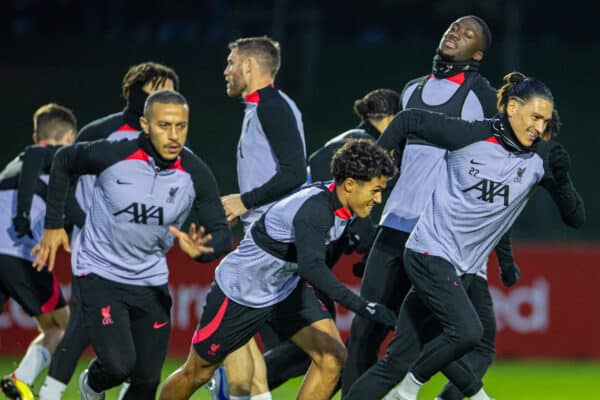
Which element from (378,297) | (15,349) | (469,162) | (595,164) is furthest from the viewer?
(595,164)

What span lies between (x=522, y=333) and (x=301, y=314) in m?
7.16

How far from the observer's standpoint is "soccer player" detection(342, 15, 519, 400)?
7.54 m

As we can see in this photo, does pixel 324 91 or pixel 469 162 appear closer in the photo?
pixel 469 162

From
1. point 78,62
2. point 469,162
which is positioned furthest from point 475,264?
point 78,62

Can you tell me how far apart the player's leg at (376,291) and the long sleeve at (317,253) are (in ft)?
3.16

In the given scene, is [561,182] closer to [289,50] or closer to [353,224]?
[353,224]

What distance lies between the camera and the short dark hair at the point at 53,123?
9.55 m

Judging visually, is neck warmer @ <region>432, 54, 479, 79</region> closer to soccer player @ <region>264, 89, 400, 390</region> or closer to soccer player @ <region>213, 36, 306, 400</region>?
soccer player @ <region>264, 89, 400, 390</region>

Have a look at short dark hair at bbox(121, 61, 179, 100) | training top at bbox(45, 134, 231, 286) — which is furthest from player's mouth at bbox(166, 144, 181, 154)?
short dark hair at bbox(121, 61, 179, 100)

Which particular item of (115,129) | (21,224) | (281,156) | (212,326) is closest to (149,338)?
(212,326)

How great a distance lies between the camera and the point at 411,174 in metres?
7.64

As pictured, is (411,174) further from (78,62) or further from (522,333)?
(78,62)

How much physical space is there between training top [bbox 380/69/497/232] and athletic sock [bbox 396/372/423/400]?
3.29 ft

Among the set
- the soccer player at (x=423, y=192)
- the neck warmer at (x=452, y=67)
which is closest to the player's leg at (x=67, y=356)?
the soccer player at (x=423, y=192)
